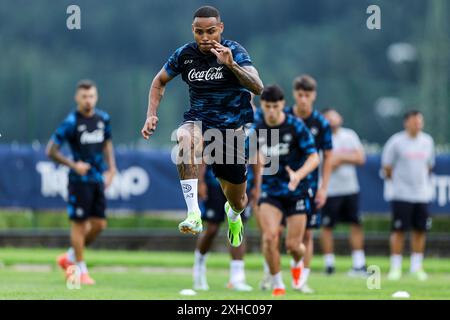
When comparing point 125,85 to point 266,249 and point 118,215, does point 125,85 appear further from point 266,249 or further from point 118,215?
point 266,249

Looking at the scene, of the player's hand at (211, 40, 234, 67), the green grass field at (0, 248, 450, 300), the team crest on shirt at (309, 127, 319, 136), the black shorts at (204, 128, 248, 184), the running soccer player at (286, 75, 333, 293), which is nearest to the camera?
the player's hand at (211, 40, 234, 67)

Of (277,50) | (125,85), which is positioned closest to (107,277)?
(125,85)

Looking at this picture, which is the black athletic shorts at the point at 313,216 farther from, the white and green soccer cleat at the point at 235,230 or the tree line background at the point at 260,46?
the tree line background at the point at 260,46

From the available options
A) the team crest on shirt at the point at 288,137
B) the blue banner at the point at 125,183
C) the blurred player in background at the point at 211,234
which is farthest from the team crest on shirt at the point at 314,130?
the blue banner at the point at 125,183

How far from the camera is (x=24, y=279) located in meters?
15.9

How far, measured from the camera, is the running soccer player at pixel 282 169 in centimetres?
1407

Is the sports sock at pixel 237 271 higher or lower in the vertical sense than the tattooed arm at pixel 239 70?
lower

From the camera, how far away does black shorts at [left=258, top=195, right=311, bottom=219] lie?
14.2 meters

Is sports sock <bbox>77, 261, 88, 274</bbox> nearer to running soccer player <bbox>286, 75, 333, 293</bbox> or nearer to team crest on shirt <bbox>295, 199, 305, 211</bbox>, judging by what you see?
running soccer player <bbox>286, 75, 333, 293</bbox>

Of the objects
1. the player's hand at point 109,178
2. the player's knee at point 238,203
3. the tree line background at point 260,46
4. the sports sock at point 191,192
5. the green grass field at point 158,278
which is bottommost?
the green grass field at point 158,278

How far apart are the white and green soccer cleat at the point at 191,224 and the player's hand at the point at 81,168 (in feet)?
16.8

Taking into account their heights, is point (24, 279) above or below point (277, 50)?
below

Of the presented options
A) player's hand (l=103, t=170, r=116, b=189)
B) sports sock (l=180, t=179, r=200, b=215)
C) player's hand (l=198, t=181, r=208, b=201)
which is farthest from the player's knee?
player's hand (l=103, t=170, r=116, b=189)

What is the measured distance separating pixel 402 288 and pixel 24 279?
5205 mm
